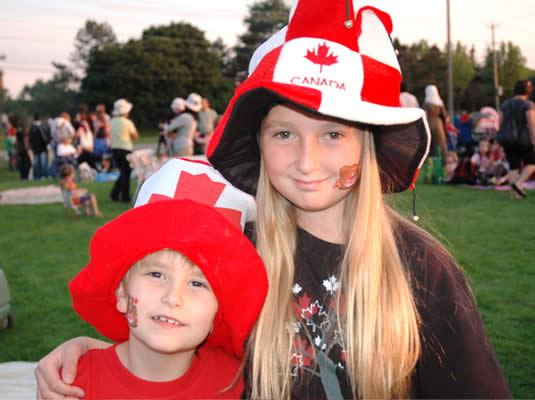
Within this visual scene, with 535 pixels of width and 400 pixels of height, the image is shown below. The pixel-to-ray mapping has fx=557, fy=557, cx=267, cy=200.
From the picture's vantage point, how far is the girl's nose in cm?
165

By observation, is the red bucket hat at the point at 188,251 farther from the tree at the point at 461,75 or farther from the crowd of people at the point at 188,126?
the tree at the point at 461,75

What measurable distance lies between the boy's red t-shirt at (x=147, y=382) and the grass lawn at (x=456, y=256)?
868 millimetres

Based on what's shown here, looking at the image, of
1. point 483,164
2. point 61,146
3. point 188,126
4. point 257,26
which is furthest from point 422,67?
point 188,126

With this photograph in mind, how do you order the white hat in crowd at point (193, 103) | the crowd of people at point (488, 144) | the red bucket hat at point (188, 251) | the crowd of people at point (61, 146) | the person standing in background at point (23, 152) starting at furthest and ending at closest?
the person standing in background at point (23, 152) → the crowd of people at point (61, 146) → the white hat in crowd at point (193, 103) → the crowd of people at point (488, 144) → the red bucket hat at point (188, 251)

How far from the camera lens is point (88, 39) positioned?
61.9m

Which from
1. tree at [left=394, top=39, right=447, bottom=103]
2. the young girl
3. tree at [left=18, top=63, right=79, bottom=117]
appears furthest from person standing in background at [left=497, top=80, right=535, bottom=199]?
tree at [left=18, top=63, right=79, bottom=117]

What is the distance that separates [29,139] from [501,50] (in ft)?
171

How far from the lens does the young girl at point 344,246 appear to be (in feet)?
5.05

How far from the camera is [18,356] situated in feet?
12.4

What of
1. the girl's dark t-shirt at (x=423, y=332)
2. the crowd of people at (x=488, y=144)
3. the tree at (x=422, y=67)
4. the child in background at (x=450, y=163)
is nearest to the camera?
the girl's dark t-shirt at (x=423, y=332)

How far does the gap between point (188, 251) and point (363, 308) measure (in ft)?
1.81

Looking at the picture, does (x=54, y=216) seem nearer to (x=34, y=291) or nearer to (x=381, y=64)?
(x=34, y=291)

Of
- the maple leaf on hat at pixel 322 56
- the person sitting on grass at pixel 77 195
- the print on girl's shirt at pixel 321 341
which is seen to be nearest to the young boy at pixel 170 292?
the print on girl's shirt at pixel 321 341

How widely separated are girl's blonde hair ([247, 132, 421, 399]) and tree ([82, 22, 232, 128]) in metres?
43.8
